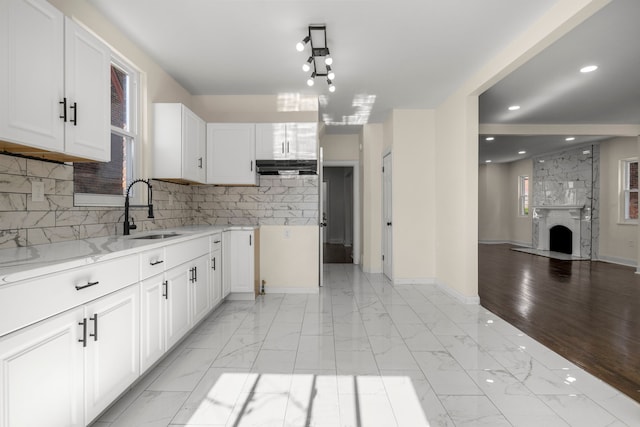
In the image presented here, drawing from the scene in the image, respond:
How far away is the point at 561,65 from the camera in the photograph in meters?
3.61

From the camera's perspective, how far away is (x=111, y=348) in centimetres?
172

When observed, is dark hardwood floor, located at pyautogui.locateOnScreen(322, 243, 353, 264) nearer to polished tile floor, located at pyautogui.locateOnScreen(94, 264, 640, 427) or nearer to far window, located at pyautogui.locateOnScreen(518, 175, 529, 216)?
polished tile floor, located at pyautogui.locateOnScreen(94, 264, 640, 427)

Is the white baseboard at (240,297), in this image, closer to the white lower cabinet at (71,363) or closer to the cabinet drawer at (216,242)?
the cabinet drawer at (216,242)

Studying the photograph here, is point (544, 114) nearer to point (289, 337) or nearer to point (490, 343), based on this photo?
point (490, 343)

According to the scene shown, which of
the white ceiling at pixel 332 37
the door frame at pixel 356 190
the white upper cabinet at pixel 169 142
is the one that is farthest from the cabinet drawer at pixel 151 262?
the door frame at pixel 356 190

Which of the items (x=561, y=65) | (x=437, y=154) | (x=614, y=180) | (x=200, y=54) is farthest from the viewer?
(x=614, y=180)

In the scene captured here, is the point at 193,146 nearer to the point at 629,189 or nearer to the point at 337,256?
the point at 337,256

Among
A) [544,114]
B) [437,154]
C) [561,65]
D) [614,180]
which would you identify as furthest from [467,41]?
[614,180]

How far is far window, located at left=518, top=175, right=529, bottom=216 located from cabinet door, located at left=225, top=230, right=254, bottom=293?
942 centimetres

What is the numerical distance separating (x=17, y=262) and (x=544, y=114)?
22.1 feet

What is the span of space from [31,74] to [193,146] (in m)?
2.11

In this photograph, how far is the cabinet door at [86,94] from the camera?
193 centimetres

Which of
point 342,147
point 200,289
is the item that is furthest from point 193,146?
point 342,147

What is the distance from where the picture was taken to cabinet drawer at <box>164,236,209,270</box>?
2.43m
